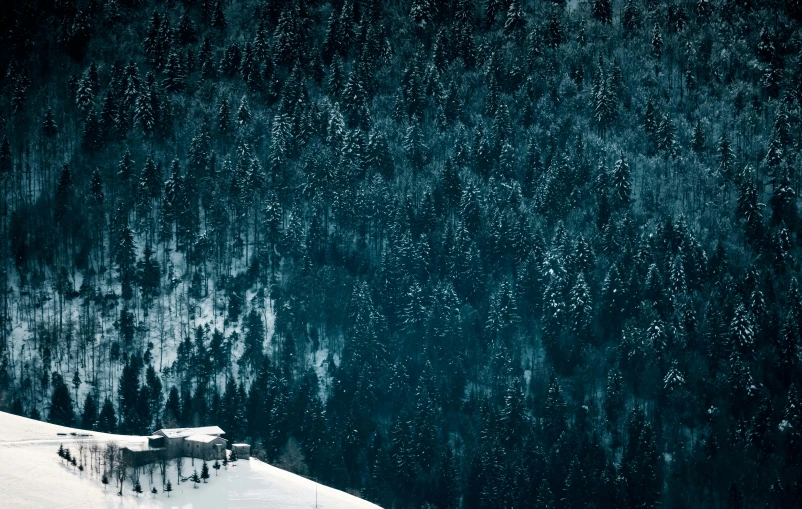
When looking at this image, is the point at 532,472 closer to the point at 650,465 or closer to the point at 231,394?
the point at 650,465

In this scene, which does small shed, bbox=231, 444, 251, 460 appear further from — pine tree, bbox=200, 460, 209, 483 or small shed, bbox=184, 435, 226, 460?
pine tree, bbox=200, 460, 209, 483

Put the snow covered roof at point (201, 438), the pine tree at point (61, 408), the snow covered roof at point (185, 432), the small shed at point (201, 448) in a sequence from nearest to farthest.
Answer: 1. the small shed at point (201, 448)
2. the snow covered roof at point (201, 438)
3. the snow covered roof at point (185, 432)
4. the pine tree at point (61, 408)

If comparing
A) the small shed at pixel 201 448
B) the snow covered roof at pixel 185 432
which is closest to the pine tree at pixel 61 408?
the snow covered roof at pixel 185 432

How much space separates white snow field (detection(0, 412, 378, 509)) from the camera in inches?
5482

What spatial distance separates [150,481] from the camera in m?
148

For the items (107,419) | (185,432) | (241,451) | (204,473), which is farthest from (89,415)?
(204,473)

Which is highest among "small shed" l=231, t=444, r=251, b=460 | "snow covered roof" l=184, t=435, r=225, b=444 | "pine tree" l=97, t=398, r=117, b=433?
"pine tree" l=97, t=398, r=117, b=433

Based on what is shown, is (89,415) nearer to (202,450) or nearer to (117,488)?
(202,450)

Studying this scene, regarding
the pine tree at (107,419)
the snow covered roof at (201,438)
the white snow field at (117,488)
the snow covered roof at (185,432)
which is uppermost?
the pine tree at (107,419)

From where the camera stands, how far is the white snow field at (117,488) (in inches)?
5482

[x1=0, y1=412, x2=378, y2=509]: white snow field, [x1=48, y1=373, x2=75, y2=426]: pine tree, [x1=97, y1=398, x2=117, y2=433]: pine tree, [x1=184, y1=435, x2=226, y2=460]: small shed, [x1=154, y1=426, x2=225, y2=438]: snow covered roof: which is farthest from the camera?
[x1=48, y1=373, x2=75, y2=426]: pine tree

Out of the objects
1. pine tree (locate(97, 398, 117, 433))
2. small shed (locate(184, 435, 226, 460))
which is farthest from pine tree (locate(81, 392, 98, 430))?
small shed (locate(184, 435, 226, 460))

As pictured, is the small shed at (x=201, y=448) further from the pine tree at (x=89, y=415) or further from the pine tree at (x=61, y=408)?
the pine tree at (x=61, y=408)

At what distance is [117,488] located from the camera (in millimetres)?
144875
